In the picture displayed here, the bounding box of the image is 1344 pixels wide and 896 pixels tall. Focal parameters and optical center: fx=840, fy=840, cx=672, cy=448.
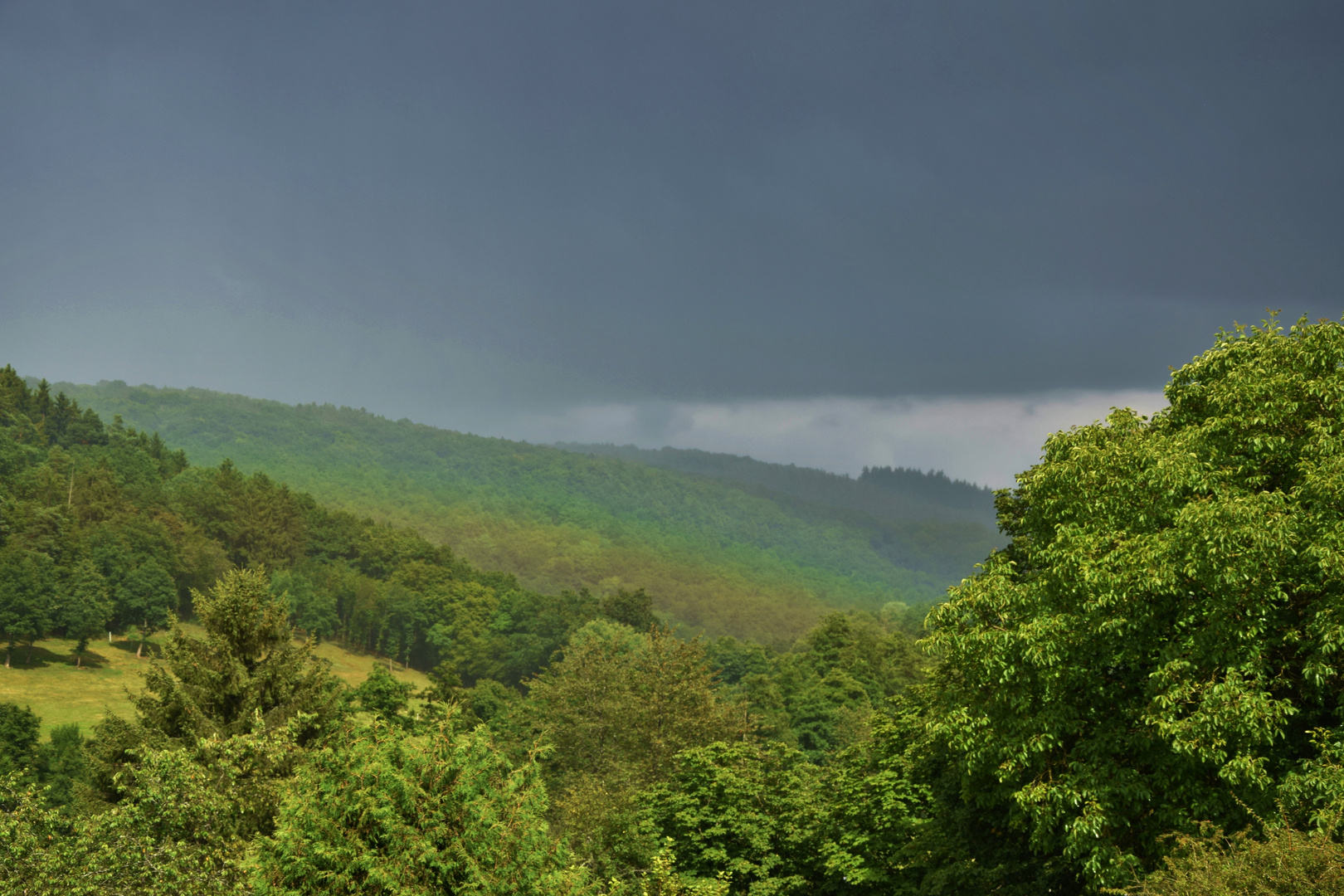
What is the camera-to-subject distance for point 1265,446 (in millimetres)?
15141

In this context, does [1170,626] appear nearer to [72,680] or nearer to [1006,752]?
[1006,752]

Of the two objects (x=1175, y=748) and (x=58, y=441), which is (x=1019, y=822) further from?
(x=58, y=441)

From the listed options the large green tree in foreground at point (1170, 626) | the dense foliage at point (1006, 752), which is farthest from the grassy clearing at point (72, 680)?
the large green tree in foreground at point (1170, 626)

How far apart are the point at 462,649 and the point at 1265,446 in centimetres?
11513

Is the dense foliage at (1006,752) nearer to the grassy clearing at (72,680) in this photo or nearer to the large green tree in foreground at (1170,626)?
the large green tree in foreground at (1170,626)

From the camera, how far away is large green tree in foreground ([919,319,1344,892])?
13367 mm

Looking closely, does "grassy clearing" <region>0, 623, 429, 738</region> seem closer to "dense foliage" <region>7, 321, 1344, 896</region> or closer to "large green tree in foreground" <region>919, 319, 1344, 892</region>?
"dense foliage" <region>7, 321, 1344, 896</region>

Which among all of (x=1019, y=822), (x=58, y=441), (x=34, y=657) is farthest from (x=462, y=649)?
(x=1019, y=822)

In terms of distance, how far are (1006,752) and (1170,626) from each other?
381 centimetres

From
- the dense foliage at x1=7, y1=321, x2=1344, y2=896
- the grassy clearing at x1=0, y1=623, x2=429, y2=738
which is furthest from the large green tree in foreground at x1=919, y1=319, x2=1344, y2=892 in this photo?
the grassy clearing at x1=0, y1=623, x2=429, y2=738

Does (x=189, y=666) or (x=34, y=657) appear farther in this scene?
(x=34, y=657)

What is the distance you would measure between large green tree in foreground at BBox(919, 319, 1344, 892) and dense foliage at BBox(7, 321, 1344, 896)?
63 millimetres

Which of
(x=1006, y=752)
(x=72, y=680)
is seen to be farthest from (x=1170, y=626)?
(x=72, y=680)

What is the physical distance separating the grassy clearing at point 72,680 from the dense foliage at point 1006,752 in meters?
40.6
